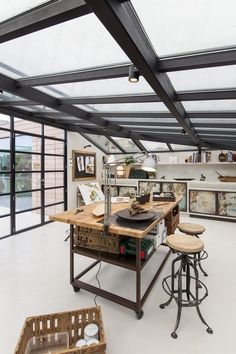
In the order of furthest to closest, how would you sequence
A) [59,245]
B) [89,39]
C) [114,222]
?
[59,245]
[114,222]
[89,39]

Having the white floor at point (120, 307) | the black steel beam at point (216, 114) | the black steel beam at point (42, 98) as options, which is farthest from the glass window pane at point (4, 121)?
the black steel beam at point (216, 114)

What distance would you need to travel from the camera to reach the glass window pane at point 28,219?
4491 mm

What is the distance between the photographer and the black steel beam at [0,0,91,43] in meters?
1.07

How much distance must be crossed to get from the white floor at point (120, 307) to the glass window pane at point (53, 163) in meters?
2.03

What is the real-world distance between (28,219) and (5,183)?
4.08 feet

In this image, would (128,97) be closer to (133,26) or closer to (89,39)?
(89,39)

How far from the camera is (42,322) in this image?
162 centimetres

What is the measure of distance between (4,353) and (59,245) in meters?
2.05

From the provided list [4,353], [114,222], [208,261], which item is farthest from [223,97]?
[4,353]

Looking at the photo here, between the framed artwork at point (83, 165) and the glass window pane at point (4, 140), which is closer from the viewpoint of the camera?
the glass window pane at point (4, 140)

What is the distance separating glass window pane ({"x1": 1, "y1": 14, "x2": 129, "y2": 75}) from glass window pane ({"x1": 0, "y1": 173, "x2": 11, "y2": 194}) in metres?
2.51

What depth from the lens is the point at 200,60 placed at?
1399 millimetres

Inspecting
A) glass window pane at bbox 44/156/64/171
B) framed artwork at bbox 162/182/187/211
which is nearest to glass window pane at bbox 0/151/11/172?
glass window pane at bbox 44/156/64/171

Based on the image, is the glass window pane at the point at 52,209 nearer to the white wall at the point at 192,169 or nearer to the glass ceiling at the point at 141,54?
the glass ceiling at the point at 141,54
